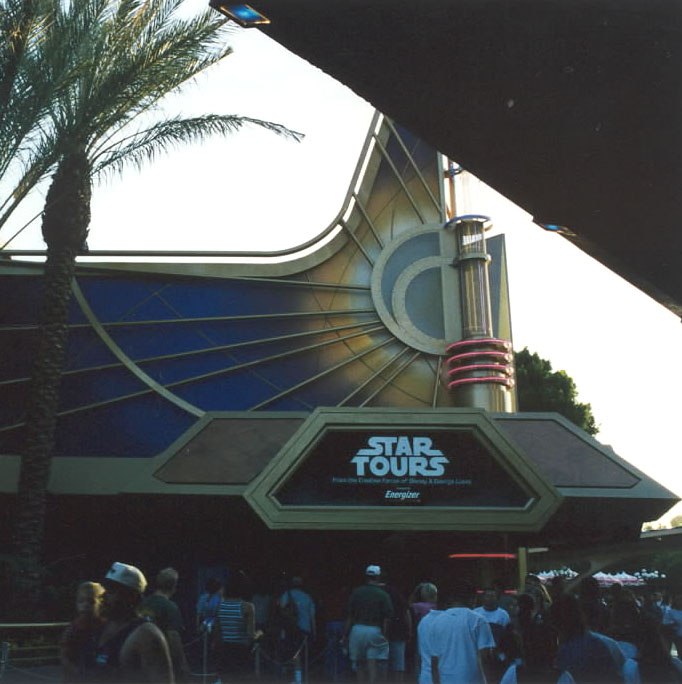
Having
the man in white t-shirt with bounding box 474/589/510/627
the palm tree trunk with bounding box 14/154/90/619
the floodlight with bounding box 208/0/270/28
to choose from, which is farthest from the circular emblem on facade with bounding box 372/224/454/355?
the floodlight with bounding box 208/0/270/28

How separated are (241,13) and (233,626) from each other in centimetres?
692

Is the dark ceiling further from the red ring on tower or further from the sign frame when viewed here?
the red ring on tower

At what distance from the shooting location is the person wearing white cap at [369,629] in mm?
10977

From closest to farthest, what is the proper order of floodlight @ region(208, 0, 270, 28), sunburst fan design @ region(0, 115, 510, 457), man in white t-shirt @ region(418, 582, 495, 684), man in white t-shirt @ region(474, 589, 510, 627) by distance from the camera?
floodlight @ region(208, 0, 270, 28), man in white t-shirt @ region(418, 582, 495, 684), man in white t-shirt @ region(474, 589, 510, 627), sunburst fan design @ region(0, 115, 510, 457)

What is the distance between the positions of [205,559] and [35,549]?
5.59 metres

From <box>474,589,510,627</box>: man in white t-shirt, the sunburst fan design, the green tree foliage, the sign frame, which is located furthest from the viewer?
the green tree foliage

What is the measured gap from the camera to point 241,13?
422cm

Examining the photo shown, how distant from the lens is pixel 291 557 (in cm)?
2119

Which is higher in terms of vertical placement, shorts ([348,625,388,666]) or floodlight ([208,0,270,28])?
floodlight ([208,0,270,28])

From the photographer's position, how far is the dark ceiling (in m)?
4.32

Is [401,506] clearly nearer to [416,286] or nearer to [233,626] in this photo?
[416,286]

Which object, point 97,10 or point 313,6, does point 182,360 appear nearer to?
point 97,10

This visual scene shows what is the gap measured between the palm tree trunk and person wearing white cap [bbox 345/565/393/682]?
6771 millimetres

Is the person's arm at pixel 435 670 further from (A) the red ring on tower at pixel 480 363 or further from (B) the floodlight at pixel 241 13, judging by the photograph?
(A) the red ring on tower at pixel 480 363
